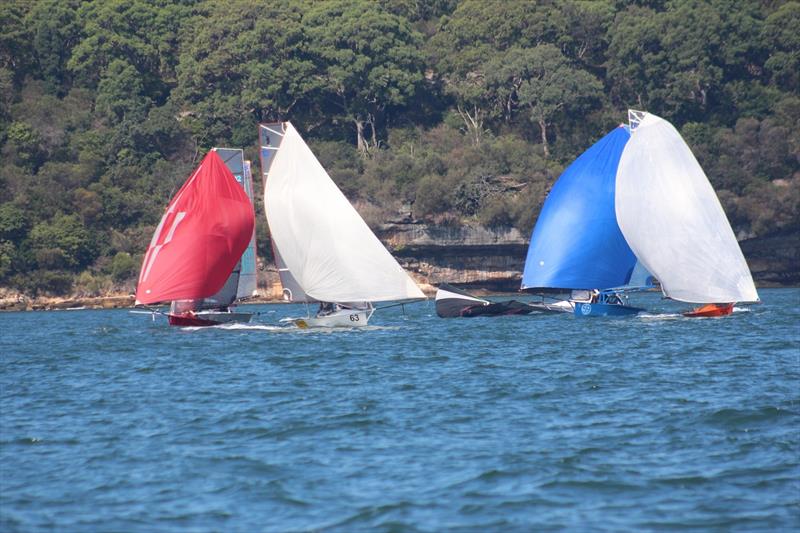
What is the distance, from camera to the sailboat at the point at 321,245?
36719mm

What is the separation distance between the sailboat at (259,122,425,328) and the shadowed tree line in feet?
126

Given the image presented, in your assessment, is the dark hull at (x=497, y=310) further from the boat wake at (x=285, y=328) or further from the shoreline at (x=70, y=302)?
the shoreline at (x=70, y=302)

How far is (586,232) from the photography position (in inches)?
1789

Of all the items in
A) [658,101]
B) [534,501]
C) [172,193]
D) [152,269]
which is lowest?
[534,501]

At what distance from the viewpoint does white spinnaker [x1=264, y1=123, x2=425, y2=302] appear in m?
36.7

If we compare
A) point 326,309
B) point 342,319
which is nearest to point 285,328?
point 326,309

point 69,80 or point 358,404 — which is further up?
point 69,80

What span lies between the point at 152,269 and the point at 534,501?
27.2m

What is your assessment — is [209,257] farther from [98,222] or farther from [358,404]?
[98,222]

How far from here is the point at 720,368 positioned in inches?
1063

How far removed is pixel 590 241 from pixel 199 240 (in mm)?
14695

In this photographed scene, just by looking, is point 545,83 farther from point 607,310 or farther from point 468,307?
point 607,310

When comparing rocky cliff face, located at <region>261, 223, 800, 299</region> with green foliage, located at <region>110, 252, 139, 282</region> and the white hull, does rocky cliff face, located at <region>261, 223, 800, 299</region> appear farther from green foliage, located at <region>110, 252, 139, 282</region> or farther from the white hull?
the white hull

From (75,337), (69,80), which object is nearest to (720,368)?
(75,337)
